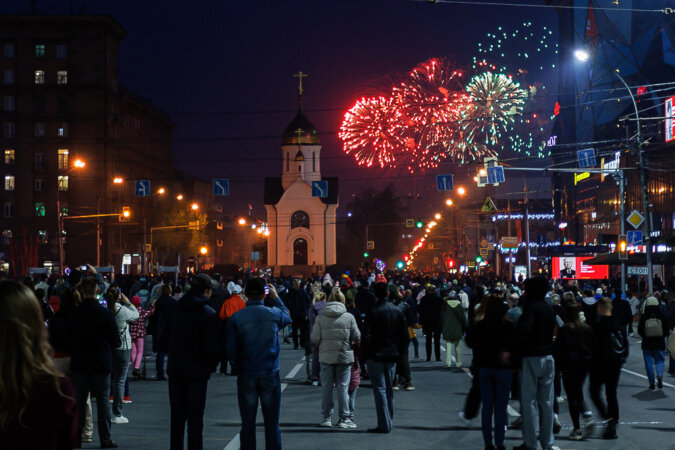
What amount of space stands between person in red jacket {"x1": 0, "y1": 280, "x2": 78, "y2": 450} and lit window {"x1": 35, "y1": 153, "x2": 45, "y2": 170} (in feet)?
296

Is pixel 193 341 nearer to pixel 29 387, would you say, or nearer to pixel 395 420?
pixel 395 420

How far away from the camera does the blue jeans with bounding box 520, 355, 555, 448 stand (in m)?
9.80

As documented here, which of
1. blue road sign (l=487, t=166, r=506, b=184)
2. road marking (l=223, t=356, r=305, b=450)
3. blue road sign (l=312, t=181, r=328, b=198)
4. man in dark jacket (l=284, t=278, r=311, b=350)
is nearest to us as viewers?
road marking (l=223, t=356, r=305, b=450)

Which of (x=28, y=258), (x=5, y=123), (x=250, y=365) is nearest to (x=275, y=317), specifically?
(x=250, y=365)

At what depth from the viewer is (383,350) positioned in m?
11.5

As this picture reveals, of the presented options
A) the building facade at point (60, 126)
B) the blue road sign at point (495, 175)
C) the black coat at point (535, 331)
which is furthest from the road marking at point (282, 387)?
the building facade at point (60, 126)

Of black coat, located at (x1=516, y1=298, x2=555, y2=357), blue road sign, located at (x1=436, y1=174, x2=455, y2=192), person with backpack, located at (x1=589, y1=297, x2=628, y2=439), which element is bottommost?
person with backpack, located at (x1=589, y1=297, x2=628, y2=439)

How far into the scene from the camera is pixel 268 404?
909 centimetres

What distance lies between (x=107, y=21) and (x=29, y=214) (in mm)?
20877

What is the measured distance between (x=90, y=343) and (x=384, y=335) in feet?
12.1

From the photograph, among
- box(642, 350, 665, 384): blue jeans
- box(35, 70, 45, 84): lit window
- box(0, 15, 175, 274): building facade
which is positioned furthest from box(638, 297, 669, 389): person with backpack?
box(35, 70, 45, 84): lit window

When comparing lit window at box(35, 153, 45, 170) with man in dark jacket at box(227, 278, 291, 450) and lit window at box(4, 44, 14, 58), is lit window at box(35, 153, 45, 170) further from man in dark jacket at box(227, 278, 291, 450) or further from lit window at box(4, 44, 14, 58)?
man in dark jacket at box(227, 278, 291, 450)

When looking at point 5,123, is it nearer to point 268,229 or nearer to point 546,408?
point 268,229

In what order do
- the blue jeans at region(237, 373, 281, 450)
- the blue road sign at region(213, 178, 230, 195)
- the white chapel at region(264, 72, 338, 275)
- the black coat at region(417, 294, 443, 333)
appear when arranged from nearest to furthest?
the blue jeans at region(237, 373, 281, 450)
the black coat at region(417, 294, 443, 333)
the blue road sign at region(213, 178, 230, 195)
the white chapel at region(264, 72, 338, 275)
